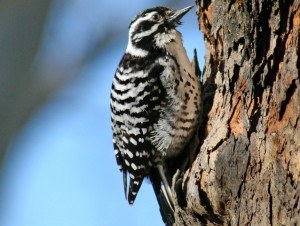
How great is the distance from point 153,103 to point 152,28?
0.67m

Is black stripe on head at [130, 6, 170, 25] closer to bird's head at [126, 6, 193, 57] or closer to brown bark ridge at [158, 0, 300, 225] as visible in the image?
bird's head at [126, 6, 193, 57]

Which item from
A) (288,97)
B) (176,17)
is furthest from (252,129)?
(176,17)

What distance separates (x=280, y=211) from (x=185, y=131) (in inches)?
57.3

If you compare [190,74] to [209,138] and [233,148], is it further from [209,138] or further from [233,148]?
→ [233,148]

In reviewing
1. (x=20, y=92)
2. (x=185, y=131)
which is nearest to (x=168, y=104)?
(x=185, y=131)

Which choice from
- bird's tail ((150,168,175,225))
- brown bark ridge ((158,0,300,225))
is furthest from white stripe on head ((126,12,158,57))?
bird's tail ((150,168,175,225))

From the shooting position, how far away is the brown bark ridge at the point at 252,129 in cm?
442

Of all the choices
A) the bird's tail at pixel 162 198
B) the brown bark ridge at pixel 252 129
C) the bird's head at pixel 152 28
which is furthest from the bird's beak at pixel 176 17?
the bird's tail at pixel 162 198

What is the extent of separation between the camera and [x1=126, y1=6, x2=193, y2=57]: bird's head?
19.5 ft

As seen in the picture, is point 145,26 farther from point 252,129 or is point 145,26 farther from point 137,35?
point 252,129

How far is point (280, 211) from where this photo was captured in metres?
4.38

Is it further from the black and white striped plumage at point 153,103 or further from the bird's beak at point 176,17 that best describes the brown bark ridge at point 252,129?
the bird's beak at point 176,17

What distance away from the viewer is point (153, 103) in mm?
5676

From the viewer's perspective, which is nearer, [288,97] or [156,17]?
[288,97]
